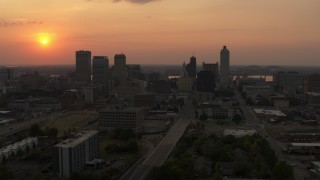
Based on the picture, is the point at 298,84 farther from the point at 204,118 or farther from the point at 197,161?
the point at 197,161

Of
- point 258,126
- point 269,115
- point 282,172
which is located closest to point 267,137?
point 258,126

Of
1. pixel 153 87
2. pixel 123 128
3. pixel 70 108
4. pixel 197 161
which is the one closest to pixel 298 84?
pixel 153 87

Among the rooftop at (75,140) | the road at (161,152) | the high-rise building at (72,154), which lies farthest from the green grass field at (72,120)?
the high-rise building at (72,154)

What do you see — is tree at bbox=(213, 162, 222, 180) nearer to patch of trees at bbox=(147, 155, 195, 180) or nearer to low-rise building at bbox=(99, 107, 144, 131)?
patch of trees at bbox=(147, 155, 195, 180)

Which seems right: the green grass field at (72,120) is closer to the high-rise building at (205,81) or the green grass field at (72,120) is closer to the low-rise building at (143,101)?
the low-rise building at (143,101)

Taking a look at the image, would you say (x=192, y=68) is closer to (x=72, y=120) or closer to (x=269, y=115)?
(x=269, y=115)

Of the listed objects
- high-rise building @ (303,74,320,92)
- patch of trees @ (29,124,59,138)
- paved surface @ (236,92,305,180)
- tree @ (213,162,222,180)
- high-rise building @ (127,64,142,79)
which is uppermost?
high-rise building @ (127,64,142,79)

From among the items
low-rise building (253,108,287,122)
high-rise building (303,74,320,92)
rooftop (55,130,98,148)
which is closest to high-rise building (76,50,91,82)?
high-rise building (303,74,320,92)
